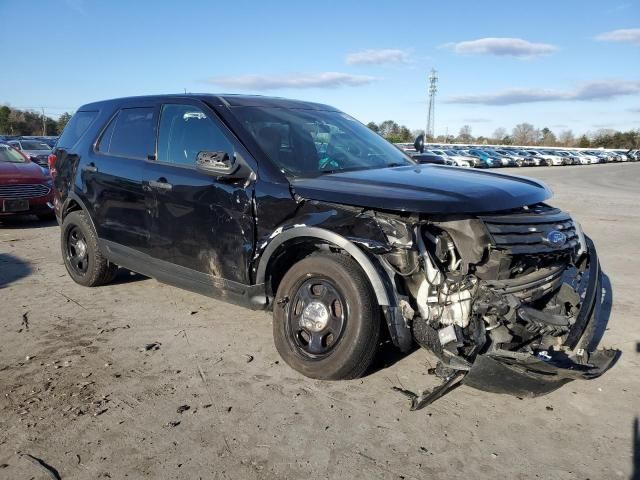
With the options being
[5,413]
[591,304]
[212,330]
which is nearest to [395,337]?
[591,304]

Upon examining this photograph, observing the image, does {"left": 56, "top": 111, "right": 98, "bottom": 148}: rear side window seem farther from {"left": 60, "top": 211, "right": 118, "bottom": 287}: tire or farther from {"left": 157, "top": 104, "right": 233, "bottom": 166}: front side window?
{"left": 157, "top": 104, "right": 233, "bottom": 166}: front side window

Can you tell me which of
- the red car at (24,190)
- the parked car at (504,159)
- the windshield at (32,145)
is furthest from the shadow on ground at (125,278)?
the parked car at (504,159)

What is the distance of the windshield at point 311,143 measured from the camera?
3980mm

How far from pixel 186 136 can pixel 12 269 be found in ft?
11.8

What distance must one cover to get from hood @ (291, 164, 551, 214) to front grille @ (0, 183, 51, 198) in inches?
313

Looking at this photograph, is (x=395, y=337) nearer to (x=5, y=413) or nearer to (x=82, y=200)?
(x=5, y=413)

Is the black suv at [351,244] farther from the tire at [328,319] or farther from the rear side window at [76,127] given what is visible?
the rear side window at [76,127]

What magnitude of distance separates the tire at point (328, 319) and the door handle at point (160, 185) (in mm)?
1378

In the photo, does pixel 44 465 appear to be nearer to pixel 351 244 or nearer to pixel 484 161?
pixel 351 244

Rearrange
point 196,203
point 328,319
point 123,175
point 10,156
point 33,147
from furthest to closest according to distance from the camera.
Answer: point 33,147, point 10,156, point 123,175, point 196,203, point 328,319

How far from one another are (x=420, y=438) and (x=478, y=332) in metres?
0.70

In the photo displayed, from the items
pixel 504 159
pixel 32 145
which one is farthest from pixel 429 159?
pixel 504 159

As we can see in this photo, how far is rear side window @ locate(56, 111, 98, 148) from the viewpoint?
5688 millimetres

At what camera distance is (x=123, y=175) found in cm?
485
